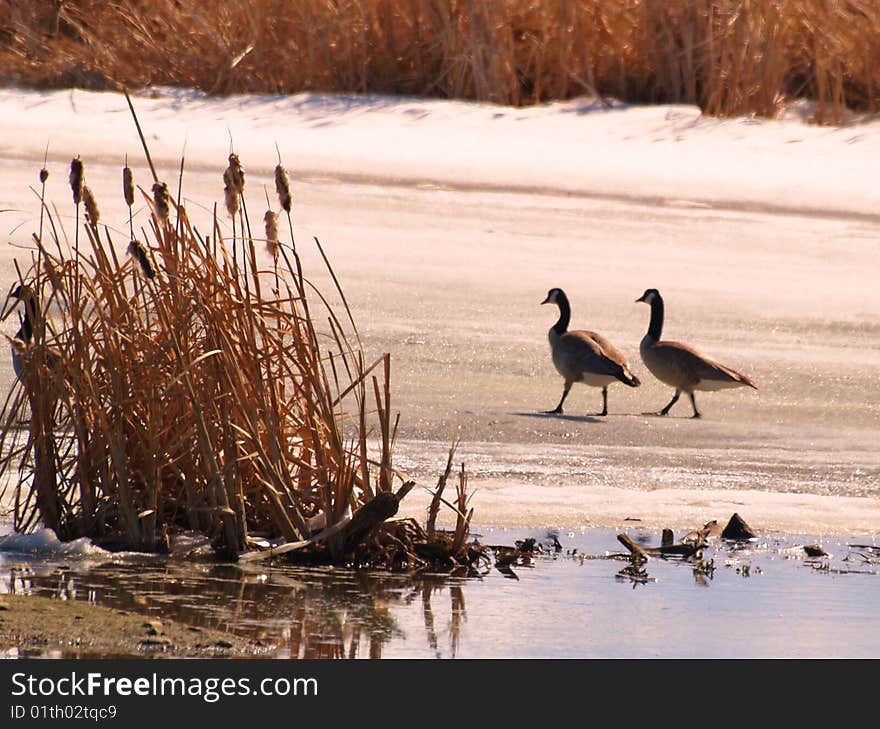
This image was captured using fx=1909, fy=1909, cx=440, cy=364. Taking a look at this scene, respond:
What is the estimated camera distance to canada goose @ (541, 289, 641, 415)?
32.1 feet

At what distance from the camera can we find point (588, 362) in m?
9.80

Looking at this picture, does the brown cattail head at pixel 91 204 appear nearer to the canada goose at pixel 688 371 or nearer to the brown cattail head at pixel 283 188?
the brown cattail head at pixel 283 188

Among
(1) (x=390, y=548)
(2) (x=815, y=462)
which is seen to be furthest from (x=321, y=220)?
(1) (x=390, y=548)

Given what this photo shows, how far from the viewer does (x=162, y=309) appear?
5516 mm

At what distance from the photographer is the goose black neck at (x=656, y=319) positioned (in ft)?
35.6

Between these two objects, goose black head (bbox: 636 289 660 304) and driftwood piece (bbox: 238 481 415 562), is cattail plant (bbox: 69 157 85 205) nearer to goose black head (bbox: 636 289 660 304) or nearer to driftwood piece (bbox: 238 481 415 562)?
driftwood piece (bbox: 238 481 415 562)

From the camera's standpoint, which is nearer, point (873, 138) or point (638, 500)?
point (638, 500)

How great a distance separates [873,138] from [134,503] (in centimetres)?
1050

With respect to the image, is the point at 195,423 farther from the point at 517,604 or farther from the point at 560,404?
the point at 560,404

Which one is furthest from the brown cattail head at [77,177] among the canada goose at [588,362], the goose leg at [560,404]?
the canada goose at [588,362]

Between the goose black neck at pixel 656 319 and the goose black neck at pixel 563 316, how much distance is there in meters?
0.47

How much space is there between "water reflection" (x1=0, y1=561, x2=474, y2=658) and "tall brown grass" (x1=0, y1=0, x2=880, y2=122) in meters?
10.6

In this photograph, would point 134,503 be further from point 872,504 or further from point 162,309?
point 872,504

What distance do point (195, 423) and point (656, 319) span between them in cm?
570
